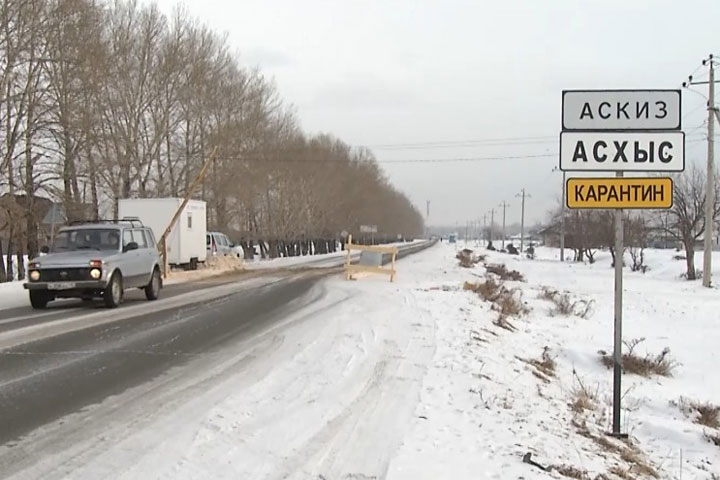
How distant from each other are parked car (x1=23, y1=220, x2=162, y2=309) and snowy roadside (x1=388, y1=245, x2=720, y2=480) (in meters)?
6.98

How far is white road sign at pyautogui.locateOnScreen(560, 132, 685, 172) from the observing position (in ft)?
20.6

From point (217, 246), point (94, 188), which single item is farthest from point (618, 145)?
point (94, 188)

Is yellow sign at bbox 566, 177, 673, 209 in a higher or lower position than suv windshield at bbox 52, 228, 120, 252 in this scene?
higher

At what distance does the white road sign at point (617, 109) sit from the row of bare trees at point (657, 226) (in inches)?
1000

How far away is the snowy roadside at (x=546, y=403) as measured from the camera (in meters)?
5.09

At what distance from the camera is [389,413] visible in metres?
6.09

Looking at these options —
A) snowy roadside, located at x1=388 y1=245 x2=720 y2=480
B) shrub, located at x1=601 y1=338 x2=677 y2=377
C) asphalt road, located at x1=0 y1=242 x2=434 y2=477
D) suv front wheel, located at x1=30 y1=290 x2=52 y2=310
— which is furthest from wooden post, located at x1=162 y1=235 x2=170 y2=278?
shrub, located at x1=601 y1=338 x2=677 y2=377

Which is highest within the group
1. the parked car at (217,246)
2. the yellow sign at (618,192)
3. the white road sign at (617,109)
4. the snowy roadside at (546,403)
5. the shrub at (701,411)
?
the white road sign at (617,109)

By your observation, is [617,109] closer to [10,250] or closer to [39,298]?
[39,298]

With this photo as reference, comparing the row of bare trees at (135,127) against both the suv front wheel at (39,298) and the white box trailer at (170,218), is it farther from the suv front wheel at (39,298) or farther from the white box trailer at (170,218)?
the suv front wheel at (39,298)

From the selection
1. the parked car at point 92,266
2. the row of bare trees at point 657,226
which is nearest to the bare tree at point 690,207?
the row of bare trees at point 657,226

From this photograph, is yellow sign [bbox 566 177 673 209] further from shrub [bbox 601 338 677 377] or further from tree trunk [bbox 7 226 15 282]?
tree trunk [bbox 7 226 15 282]

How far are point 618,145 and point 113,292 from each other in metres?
11.7

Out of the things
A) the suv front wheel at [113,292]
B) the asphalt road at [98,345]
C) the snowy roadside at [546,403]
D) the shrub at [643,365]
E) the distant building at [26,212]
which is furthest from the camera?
the distant building at [26,212]
